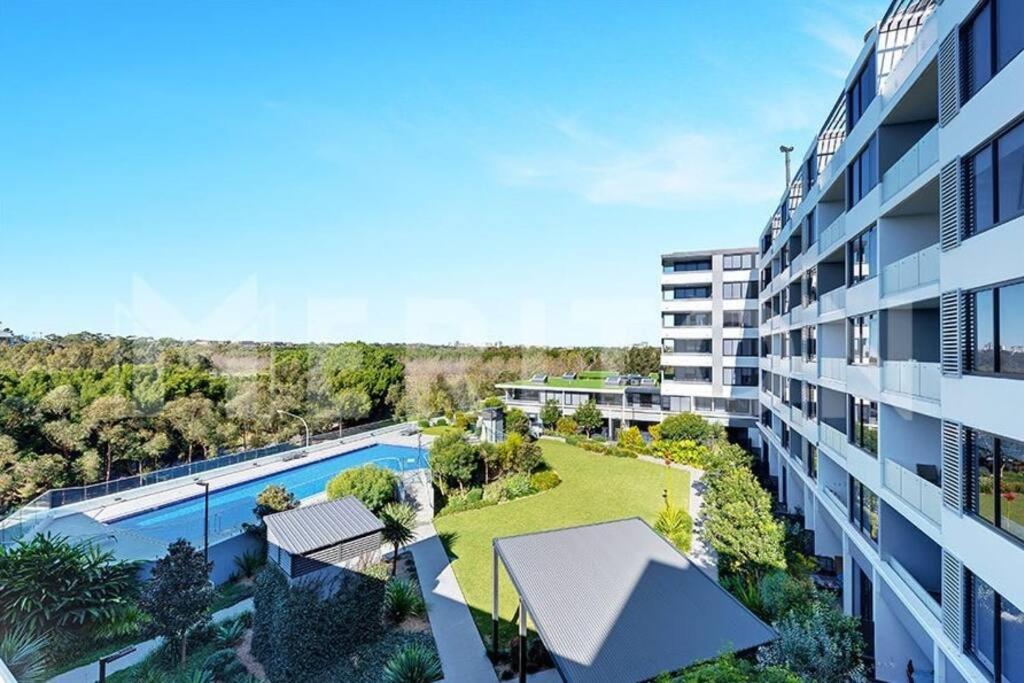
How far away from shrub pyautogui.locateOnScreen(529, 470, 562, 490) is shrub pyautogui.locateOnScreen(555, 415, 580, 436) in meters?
8.82

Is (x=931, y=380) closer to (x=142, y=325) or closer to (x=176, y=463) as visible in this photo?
(x=142, y=325)

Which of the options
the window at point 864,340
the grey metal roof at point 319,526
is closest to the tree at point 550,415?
the grey metal roof at point 319,526

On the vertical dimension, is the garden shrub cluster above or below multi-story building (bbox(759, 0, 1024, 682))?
below

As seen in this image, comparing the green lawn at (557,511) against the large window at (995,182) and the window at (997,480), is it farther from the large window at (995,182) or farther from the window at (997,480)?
the large window at (995,182)

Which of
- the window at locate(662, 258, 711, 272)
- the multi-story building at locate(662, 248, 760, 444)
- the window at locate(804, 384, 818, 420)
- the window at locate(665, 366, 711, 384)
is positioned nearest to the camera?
the window at locate(804, 384, 818, 420)

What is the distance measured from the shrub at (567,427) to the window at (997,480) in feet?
74.8

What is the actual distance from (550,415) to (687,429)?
332 inches

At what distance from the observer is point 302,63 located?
41.4 ft

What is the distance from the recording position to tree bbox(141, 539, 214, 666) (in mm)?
8695

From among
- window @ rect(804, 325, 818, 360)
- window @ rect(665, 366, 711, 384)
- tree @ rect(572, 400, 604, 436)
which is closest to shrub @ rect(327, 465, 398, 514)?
window @ rect(804, 325, 818, 360)

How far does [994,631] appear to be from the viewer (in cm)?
511

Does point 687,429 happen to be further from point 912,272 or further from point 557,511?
point 912,272

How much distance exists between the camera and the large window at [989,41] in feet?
15.4

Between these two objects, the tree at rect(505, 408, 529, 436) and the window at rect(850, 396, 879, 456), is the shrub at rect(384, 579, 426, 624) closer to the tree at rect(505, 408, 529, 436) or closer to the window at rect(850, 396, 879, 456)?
the window at rect(850, 396, 879, 456)
